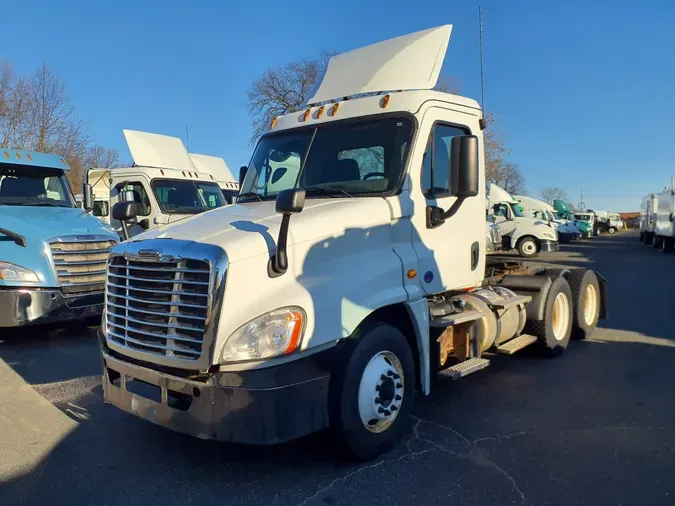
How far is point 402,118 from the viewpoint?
468 centimetres

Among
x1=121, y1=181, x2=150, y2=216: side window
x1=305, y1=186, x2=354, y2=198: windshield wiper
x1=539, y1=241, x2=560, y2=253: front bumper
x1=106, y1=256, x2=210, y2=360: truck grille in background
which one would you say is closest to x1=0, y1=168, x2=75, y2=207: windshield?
x1=121, y1=181, x2=150, y2=216: side window

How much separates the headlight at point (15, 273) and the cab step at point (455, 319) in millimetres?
5655

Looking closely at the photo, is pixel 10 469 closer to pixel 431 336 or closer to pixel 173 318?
pixel 173 318

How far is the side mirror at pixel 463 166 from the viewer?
14.4 feet

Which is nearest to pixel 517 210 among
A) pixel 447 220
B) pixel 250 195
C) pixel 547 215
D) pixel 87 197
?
pixel 547 215

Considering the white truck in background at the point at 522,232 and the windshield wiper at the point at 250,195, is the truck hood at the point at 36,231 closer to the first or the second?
the windshield wiper at the point at 250,195

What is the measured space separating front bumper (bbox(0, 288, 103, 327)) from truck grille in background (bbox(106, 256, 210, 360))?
4.01 metres

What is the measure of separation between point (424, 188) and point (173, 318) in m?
2.28

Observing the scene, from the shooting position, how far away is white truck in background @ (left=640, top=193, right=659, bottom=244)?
3203cm

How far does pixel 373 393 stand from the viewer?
13.0 ft

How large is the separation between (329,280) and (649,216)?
3745 cm

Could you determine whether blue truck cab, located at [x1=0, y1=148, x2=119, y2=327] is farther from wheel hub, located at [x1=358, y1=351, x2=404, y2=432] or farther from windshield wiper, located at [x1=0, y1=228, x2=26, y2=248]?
wheel hub, located at [x1=358, y1=351, x2=404, y2=432]

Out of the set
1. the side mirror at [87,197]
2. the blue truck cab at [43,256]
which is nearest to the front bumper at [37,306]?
the blue truck cab at [43,256]

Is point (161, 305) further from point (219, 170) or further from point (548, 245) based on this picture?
point (548, 245)
